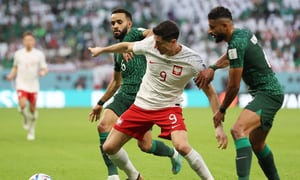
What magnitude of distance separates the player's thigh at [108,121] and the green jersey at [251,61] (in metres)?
2.08

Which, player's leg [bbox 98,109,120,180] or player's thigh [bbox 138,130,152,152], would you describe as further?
player's thigh [bbox 138,130,152,152]

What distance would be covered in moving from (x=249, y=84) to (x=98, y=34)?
1049 inches

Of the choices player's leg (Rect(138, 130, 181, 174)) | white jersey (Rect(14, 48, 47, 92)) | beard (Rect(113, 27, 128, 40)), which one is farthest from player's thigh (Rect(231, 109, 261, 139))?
white jersey (Rect(14, 48, 47, 92))

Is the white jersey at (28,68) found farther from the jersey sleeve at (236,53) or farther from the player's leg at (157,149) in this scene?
the jersey sleeve at (236,53)

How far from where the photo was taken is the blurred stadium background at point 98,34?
104 ft

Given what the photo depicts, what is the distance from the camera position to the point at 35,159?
45.1 feet

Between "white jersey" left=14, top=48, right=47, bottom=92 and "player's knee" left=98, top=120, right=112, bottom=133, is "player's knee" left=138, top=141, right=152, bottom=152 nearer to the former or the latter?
"player's knee" left=98, top=120, right=112, bottom=133

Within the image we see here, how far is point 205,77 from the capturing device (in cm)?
884

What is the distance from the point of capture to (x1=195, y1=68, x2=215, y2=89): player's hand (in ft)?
29.0

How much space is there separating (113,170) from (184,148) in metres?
1.92

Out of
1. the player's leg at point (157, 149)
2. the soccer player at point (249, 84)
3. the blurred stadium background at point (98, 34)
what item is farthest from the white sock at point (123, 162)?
A: the blurred stadium background at point (98, 34)

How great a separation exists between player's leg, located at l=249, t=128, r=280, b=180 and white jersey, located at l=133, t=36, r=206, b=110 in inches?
40.1

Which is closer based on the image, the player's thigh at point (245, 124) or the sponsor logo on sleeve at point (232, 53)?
the sponsor logo on sleeve at point (232, 53)

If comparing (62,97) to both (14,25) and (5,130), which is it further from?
(5,130)
